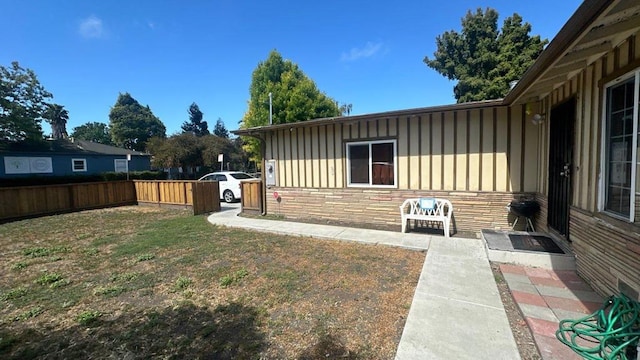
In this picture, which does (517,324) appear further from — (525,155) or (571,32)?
(525,155)

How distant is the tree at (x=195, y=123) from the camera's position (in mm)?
59719

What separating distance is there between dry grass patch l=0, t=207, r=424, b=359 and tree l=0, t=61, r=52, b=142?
2235 cm

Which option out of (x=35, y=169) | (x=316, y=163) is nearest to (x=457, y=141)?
(x=316, y=163)

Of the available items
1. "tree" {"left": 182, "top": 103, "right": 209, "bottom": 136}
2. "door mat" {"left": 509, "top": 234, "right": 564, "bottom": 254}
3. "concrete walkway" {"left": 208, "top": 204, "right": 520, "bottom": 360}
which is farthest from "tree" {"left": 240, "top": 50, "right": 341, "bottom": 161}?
"tree" {"left": 182, "top": 103, "right": 209, "bottom": 136}

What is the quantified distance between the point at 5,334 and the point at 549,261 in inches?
254

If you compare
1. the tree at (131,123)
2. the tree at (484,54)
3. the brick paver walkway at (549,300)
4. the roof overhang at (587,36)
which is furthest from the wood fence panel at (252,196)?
the tree at (131,123)

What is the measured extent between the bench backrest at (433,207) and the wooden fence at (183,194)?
692 centimetres

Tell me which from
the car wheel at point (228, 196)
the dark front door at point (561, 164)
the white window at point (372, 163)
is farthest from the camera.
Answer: the car wheel at point (228, 196)

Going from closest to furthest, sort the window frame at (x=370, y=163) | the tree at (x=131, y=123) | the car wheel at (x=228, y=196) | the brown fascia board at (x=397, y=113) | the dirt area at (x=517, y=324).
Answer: the dirt area at (x=517, y=324)
the brown fascia board at (x=397, y=113)
the window frame at (x=370, y=163)
the car wheel at (x=228, y=196)
the tree at (x=131, y=123)

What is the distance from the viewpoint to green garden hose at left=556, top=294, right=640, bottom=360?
193 cm

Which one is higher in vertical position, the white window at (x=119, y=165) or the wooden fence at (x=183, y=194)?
the white window at (x=119, y=165)

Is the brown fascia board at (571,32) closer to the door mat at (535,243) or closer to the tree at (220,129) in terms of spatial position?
the door mat at (535,243)

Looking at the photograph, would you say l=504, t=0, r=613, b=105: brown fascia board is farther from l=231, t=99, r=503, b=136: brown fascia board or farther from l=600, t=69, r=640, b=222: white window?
l=231, t=99, r=503, b=136: brown fascia board

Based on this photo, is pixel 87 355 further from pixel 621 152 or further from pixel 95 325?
pixel 621 152
